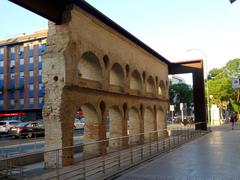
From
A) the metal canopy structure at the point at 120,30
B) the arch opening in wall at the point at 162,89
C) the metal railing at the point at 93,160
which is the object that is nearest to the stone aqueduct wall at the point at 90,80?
the metal railing at the point at 93,160

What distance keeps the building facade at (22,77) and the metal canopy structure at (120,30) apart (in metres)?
38.6

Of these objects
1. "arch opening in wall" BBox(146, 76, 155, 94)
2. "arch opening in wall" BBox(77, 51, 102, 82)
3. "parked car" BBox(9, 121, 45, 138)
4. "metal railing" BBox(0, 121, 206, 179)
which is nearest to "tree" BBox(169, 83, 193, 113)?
"arch opening in wall" BBox(146, 76, 155, 94)

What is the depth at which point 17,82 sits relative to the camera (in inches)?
2773

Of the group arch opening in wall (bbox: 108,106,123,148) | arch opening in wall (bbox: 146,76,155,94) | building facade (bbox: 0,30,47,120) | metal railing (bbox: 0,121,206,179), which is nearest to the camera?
metal railing (bbox: 0,121,206,179)

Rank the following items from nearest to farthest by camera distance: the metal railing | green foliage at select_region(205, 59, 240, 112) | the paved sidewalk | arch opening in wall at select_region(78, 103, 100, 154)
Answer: the metal railing → the paved sidewalk → arch opening in wall at select_region(78, 103, 100, 154) → green foliage at select_region(205, 59, 240, 112)

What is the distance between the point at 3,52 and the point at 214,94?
44.3 metres

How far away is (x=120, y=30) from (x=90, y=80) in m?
5.17

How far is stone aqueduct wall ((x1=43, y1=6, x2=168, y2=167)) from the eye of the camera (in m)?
15.4

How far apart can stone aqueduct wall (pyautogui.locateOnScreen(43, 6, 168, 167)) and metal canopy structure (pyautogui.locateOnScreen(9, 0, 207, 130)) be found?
34cm

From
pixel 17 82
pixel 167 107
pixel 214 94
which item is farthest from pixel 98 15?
pixel 17 82

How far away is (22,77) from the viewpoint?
70.3 metres

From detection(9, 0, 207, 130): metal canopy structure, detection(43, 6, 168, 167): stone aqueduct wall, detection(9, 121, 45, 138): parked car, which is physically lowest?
detection(9, 121, 45, 138): parked car

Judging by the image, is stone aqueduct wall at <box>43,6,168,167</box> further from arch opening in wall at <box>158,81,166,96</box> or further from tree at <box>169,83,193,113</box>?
tree at <box>169,83,193,113</box>

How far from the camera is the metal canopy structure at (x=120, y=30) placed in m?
14.5
